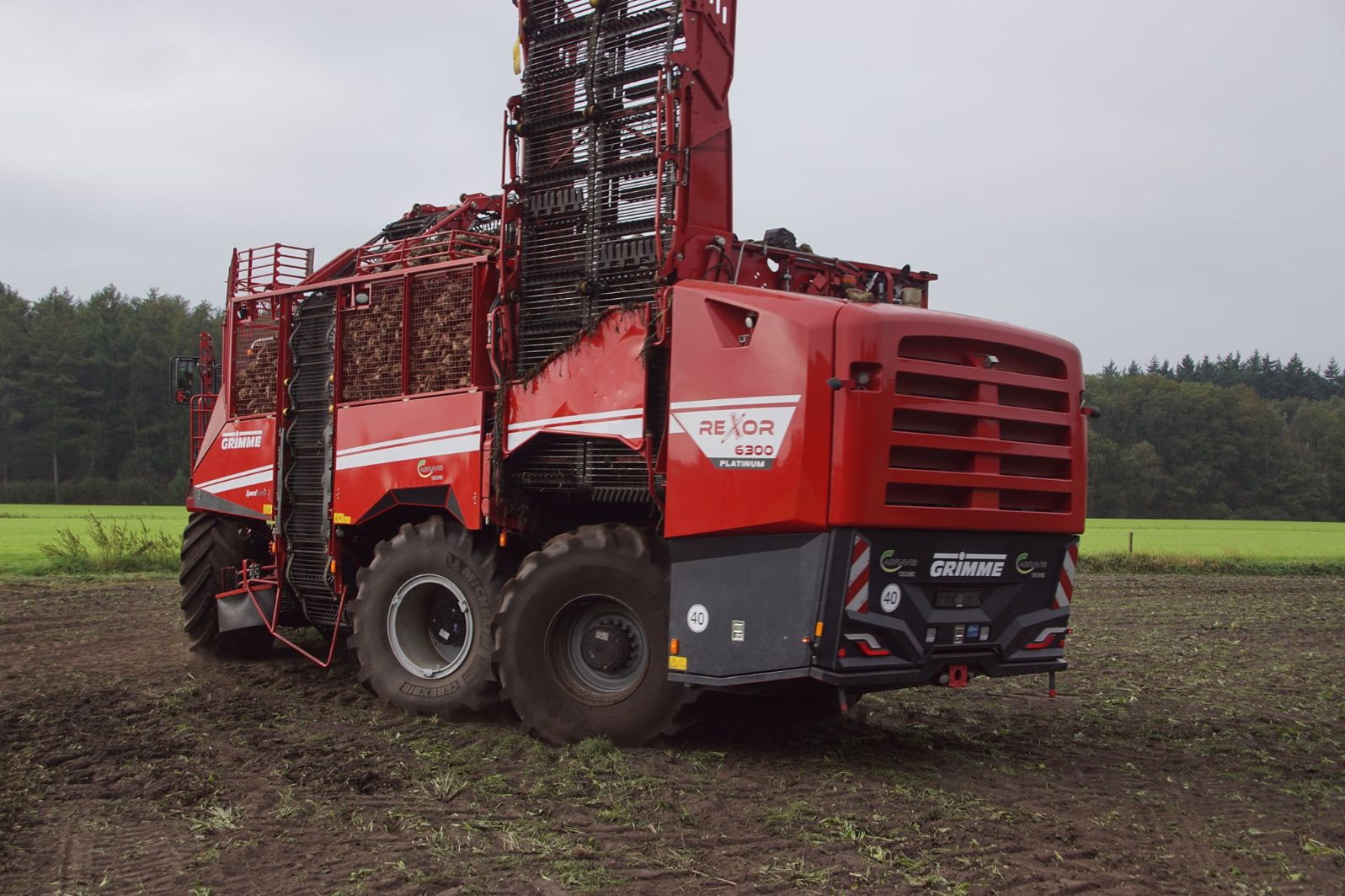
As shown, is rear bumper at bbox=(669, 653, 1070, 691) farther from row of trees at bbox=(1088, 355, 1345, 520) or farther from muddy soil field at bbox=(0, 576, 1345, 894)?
row of trees at bbox=(1088, 355, 1345, 520)

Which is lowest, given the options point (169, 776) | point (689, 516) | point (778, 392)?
point (169, 776)

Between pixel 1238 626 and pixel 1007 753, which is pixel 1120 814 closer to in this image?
pixel 1007 753

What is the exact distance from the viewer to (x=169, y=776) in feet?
20.5

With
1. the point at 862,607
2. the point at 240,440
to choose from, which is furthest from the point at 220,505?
the point at 862,607

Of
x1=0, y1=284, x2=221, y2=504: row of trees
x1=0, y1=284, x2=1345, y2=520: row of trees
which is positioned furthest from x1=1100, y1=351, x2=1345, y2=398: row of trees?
x1=0, y1=284, x2=221, y2=504: row of trees

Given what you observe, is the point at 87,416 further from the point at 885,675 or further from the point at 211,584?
the point at 885,675

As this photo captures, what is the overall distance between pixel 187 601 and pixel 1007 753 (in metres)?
7.35

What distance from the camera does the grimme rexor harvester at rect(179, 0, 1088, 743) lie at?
240 inches

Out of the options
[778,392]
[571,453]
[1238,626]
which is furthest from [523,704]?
[1238,626]

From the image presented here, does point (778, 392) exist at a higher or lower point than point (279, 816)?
higher

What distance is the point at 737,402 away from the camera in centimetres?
632

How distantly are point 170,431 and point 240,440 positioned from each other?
65445mm

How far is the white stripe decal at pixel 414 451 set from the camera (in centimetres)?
802

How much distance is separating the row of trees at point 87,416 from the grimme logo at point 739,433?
204 ft
